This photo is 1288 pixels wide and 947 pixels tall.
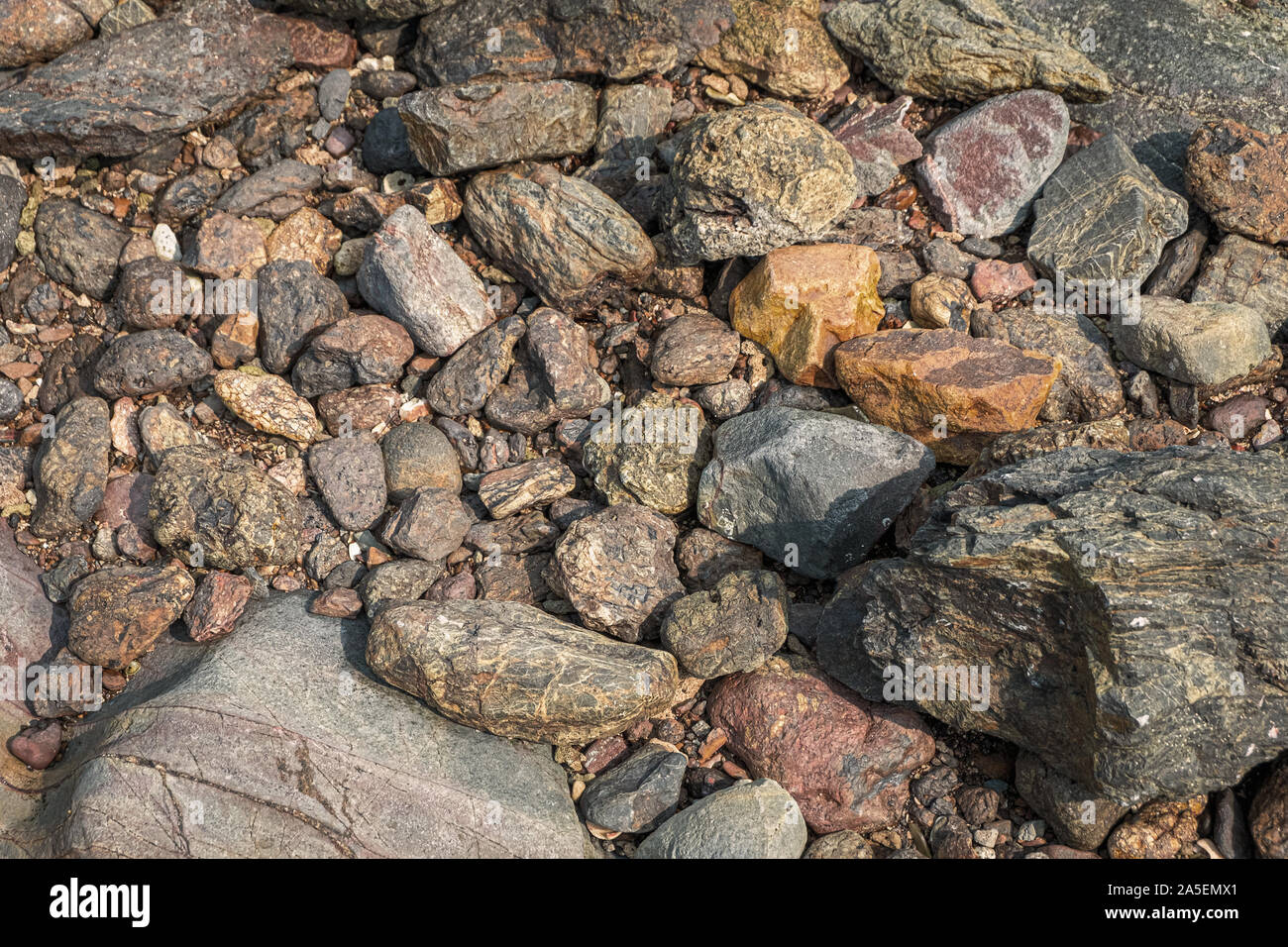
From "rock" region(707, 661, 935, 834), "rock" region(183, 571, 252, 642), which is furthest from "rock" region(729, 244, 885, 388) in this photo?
"rock" region(183, 571, 252, 642)

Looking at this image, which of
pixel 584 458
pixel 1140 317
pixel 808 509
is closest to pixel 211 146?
pixel 584 458

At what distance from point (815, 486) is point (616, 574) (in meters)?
1.64

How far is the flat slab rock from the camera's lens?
6.40m

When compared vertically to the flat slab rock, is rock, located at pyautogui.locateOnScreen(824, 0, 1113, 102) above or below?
above

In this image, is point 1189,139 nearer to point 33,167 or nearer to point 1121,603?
point 1121,603

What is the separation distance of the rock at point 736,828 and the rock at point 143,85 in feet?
25.4

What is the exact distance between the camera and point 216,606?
746cm

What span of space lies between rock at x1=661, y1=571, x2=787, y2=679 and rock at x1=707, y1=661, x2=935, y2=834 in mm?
216

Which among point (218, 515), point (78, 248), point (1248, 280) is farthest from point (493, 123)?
point (1248, 280)

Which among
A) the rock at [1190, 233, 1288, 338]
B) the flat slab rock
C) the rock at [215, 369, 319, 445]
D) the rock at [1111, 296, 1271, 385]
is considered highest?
the rock at [1190, 233, 1288, 338]

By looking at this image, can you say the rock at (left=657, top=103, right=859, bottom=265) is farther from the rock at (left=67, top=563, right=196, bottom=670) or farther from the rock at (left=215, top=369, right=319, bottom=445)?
the rock at (left=67, top=563, right=196, bottom=670)

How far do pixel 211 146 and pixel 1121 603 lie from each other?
350 inches

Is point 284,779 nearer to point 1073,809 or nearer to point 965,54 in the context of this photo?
point 1073,809

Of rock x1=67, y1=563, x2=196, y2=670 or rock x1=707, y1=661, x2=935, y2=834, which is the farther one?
rock x1=67, y1=563, x2=196, y2=670
